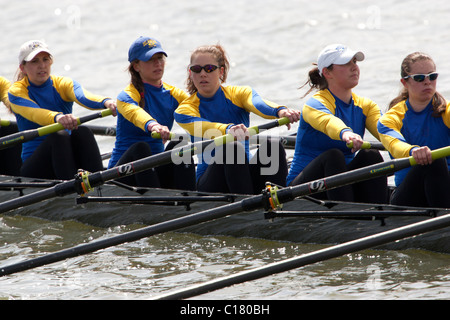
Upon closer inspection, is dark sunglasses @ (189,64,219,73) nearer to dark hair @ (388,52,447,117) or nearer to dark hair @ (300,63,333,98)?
dark hair @ (300,63,333,98)

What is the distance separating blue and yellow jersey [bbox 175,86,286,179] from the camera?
6445 mm

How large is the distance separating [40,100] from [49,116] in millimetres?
356

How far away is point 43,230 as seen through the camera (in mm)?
6965

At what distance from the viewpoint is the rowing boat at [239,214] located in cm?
551

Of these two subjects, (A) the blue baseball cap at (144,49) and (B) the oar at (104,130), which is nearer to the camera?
(A) the blue baseball cap at (144,49)

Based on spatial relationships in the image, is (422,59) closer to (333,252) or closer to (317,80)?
(317,80)

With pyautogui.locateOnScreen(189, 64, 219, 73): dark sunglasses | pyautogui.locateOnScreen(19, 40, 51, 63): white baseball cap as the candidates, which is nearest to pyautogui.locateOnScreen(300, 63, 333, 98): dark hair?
pyautogui.locateOnScreen(189, 64, 219, 73): dark sunglasses

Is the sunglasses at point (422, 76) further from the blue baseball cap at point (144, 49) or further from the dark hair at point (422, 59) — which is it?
the blue baseball cap at point (144, 49)

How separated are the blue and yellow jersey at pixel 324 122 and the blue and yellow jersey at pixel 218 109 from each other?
464 mm
